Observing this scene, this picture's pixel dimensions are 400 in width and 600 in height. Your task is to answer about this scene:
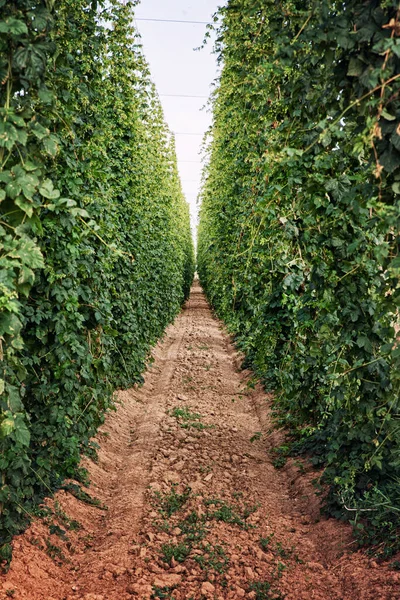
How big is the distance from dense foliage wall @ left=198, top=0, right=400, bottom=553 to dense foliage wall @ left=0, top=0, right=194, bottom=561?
1294 millimetres

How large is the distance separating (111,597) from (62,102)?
3091mm

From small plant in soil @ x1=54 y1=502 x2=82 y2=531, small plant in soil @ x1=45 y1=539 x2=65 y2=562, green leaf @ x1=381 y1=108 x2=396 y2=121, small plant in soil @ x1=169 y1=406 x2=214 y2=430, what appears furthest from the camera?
small plant in soil @ x1=169 y1=406 x2=214 y2=430

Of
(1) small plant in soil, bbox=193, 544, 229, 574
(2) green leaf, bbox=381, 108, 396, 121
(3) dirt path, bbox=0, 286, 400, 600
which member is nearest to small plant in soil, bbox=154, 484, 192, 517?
(3) dirt path, bbox=0, 286, 400, 600

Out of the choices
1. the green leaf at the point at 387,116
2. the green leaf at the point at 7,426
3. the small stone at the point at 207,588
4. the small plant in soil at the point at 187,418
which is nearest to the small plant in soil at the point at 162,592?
the small stone at the point at 207,588

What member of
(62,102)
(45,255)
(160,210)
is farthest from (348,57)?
(160,210)

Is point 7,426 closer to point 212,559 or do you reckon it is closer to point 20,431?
point 20,431

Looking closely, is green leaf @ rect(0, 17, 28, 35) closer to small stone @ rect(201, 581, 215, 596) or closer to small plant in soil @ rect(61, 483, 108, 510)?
small stone @ rect(201, 581, 215, 596)

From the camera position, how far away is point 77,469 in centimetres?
475

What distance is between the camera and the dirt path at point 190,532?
128 inches

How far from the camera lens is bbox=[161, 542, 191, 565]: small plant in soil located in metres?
3.61

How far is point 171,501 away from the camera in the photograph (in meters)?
4.52

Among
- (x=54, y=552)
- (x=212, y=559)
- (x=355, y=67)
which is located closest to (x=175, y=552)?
(x=212, y=559)

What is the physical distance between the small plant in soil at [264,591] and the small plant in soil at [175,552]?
0.52 meters

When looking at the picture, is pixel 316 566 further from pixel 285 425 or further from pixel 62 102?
pixel 62 102
